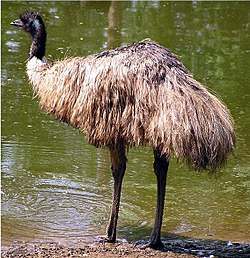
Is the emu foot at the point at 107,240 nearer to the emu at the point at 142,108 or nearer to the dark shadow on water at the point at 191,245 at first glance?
the emu at the point at 142,108

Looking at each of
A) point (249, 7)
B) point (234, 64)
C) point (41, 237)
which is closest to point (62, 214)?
point (41, 237)

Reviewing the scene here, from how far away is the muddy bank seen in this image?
609 centimetres

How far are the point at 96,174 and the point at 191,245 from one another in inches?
79.0

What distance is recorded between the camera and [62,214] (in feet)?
23.4

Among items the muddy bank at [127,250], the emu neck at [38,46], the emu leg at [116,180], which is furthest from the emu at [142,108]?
the emu neck at [38,46]

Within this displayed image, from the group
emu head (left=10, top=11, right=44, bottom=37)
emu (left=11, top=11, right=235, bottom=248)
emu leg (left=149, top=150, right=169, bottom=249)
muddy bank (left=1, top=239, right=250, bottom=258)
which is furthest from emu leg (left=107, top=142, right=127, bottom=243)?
emu head (left=10, top=11, right=44, bottom=37)

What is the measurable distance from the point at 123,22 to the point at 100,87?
9115 mm

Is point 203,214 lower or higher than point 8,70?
lower

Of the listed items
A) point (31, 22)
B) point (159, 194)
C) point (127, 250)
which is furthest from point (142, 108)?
point (31, 22)

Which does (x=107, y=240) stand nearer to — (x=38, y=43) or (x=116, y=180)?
(x=116, y=180)

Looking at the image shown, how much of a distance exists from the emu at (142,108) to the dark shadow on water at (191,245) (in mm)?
188

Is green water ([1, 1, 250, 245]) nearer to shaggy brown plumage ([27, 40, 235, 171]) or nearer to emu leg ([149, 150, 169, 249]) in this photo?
emu leg ([149, 150, 169, 249])

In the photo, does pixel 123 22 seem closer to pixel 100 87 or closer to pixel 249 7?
pixel 249 7

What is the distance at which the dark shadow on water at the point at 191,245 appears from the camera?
625 cm
